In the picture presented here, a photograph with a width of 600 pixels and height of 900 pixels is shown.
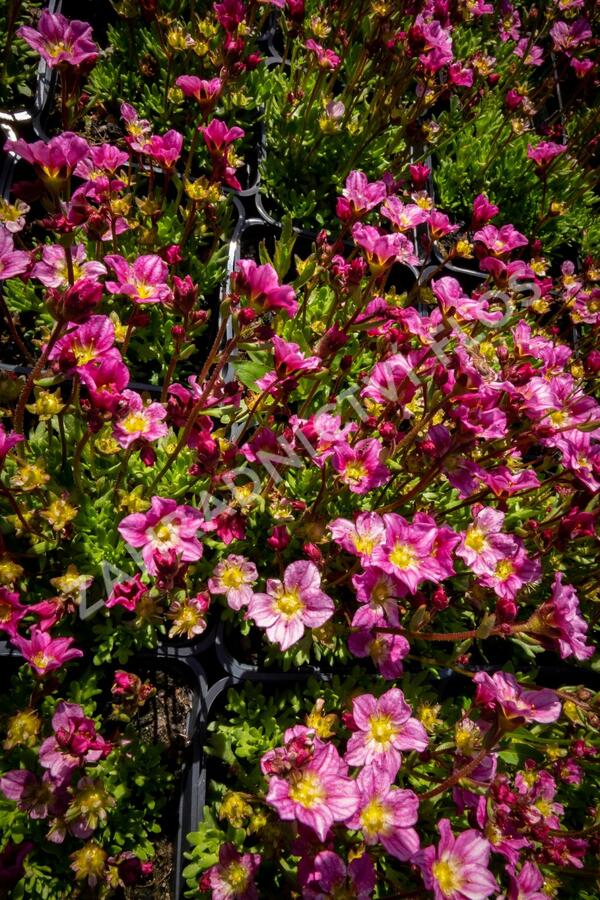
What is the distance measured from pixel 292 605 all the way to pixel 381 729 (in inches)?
12.3

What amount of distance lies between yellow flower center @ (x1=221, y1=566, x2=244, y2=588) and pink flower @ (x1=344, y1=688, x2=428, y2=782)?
0.40 m

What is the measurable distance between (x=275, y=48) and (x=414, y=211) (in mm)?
2098

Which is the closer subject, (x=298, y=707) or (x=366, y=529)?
(x=366, y=529)

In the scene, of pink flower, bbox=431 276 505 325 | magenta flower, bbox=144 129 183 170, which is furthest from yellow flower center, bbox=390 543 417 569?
magenta flower, bbox=144 129 183 170

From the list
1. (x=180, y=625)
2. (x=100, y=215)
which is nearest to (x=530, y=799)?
(x=180, y=625)

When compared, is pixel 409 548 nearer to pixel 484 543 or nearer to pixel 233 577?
pixel 484 543

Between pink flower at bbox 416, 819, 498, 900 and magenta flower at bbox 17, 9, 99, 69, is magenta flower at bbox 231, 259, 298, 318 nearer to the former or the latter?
magenta flower at bbox 17, 9, 99, 69

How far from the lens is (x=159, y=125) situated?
2504 mm

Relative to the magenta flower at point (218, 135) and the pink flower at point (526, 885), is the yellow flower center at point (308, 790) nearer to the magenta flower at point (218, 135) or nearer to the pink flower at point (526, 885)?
the pink flower at point (526, 885)

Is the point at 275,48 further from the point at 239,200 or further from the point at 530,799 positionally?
the point at 530,799

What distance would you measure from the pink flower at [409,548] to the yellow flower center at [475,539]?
0.21m

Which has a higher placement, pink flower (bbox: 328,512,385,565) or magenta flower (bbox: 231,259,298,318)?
magenta flower (bbox: 231,259,298,318)

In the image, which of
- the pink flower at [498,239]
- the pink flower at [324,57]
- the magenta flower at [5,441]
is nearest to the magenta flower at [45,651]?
the magenta flower at [5,441]

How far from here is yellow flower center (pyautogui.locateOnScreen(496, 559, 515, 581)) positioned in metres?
1.45
